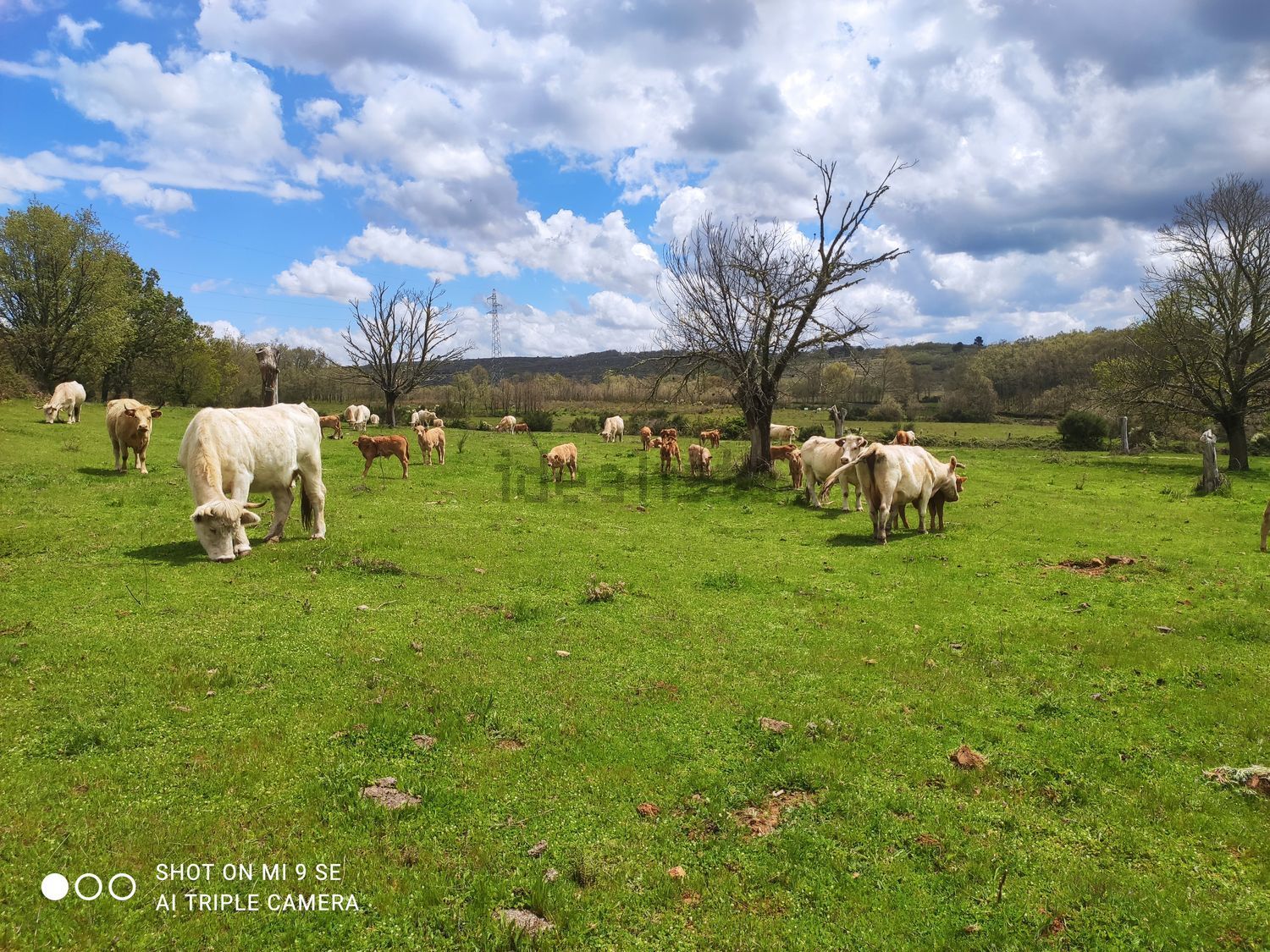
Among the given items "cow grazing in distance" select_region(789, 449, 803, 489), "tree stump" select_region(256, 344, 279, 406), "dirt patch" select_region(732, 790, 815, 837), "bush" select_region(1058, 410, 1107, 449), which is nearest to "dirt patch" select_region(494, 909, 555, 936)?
"dirt patch" select_region(732, 790, 815, 837)

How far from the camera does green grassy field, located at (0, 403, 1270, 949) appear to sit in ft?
11.4

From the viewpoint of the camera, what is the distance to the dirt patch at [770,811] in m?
4.32

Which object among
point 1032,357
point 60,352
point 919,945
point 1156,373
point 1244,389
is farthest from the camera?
point 1032,357

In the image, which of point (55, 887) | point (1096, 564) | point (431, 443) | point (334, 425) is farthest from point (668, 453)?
point (55, 887)

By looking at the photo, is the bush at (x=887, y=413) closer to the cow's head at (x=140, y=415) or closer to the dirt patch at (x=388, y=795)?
the cow's head at (x=140, y=415)

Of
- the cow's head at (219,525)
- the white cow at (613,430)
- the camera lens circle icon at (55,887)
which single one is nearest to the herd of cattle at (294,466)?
the cow's head at (219,525)

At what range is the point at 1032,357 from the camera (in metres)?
81.1

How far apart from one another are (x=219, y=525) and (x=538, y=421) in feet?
132

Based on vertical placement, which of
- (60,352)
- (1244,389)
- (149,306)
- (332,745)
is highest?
(149,306)

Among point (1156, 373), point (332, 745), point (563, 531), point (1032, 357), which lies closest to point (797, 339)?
point (563, 531)

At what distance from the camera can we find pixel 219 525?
29.9ft

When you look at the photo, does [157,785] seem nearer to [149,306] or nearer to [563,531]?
[563,531]

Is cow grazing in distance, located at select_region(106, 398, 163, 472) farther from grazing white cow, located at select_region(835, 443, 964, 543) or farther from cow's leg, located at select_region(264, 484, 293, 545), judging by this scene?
grazing white cow, located at select_region(835, 443, 964, 543)

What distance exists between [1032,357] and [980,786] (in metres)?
92.0
